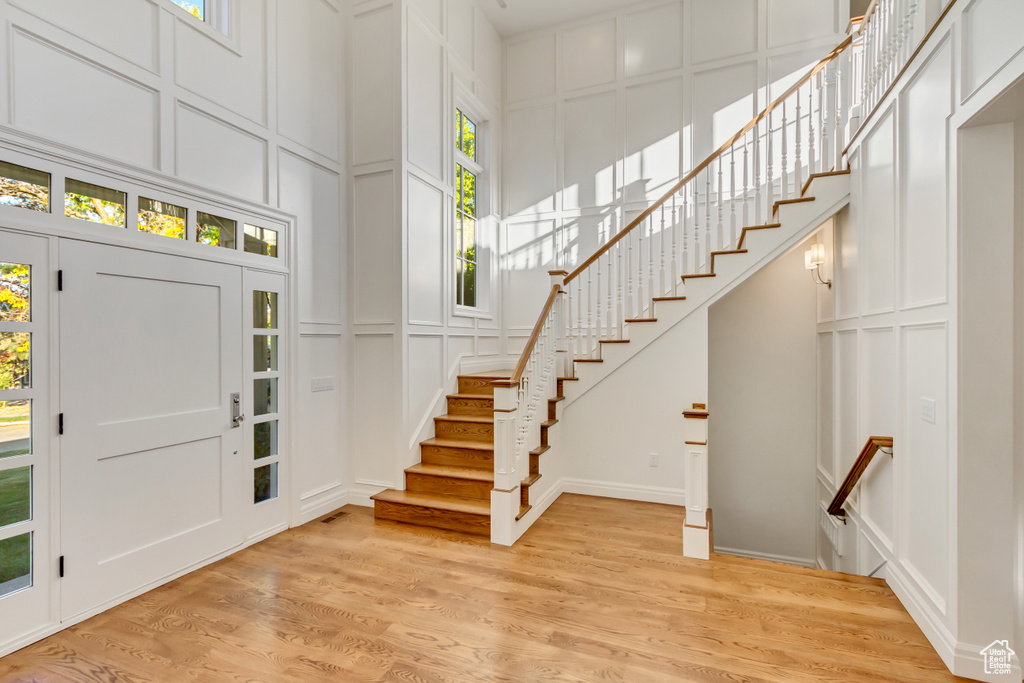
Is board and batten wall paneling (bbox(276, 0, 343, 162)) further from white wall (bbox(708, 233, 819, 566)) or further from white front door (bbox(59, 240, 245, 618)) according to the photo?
white wall (bbox(708, 233, 819, 566))

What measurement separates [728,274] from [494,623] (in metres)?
3.34

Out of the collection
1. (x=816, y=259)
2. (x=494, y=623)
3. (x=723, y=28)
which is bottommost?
(x=494, y=623)

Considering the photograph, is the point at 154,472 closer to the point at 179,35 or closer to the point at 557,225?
the point at 179,35

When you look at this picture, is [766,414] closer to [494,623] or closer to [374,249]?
[494,623]

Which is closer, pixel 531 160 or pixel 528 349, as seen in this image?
pixel 528 349

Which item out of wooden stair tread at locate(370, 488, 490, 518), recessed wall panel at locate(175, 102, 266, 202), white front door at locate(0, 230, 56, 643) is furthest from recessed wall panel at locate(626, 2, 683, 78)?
white front door at locate(0, 230, 56, 643)

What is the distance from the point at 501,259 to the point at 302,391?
3116mm

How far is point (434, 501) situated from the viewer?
3.97 metres

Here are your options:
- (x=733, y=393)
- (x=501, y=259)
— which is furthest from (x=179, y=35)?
(x=733, y=393)

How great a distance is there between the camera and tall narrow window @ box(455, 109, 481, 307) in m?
5.61

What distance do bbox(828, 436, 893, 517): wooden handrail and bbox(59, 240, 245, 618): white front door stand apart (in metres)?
4.21

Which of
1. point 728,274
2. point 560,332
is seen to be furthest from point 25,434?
point 728,274

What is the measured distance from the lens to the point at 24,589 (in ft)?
7.88

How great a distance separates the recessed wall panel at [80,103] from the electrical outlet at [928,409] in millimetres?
4483
